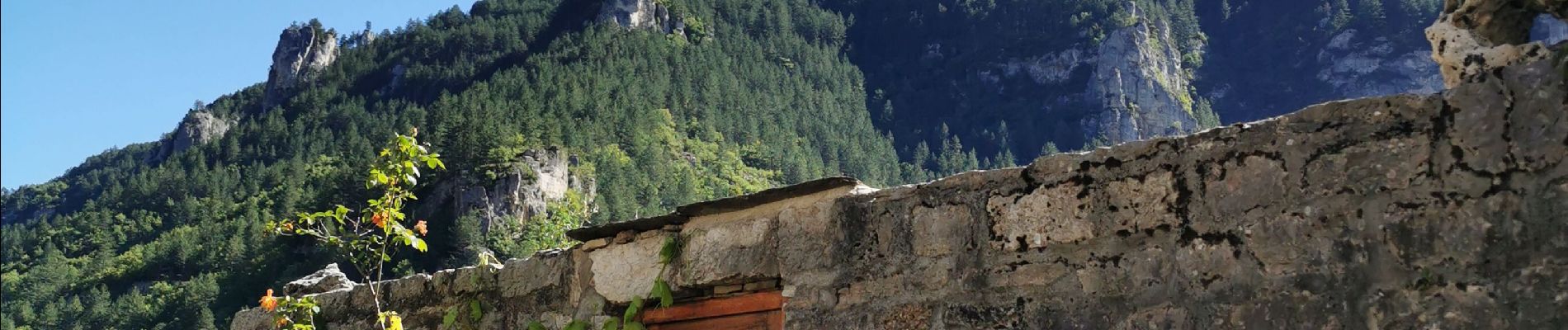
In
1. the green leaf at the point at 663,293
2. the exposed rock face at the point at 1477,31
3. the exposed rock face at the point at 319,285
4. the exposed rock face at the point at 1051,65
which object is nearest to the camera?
the exposed rock face at the point at 1477,31

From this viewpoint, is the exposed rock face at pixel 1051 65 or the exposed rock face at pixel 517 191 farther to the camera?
the exposed rock face at pixel 1051 65

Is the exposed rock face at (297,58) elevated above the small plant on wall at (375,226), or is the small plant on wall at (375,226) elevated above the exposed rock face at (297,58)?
the exposed rock face at (297,58)

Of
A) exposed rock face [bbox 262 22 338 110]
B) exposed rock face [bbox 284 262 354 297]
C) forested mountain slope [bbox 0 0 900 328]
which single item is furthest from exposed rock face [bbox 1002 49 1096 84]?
exposed rock face [bbox 284 262 354 297]

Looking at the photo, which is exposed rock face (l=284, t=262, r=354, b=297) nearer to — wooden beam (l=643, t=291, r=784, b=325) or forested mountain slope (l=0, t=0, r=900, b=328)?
wooden beam (l=643, t=291, r=784, b=325)

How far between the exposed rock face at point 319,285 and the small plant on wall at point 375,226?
77mm

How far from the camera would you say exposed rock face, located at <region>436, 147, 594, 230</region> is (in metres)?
52.0

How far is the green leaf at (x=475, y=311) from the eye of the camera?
4797 mm

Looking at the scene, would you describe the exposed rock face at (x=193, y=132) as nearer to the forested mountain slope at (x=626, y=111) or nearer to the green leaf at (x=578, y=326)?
the forested mountain slope at (x=626, y=111)

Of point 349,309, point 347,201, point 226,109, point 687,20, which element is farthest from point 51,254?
point 349,309

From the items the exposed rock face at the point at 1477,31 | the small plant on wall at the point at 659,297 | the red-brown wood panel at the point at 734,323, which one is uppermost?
the exposed rock face at the point at 1477,31

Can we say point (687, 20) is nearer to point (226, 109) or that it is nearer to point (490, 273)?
point (226, 109)

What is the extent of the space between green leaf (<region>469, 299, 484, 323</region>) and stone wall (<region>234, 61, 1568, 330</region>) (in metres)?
0.93

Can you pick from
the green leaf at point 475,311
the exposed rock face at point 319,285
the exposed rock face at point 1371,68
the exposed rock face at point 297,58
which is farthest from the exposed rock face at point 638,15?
the green leaf at point 475,311

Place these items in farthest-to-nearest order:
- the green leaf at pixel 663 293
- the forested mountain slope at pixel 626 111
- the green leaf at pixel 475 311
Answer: the forested mountain slope at pixel 626 111
the green leaf at pixel 475 311
the green leaf at pixel 663 293
